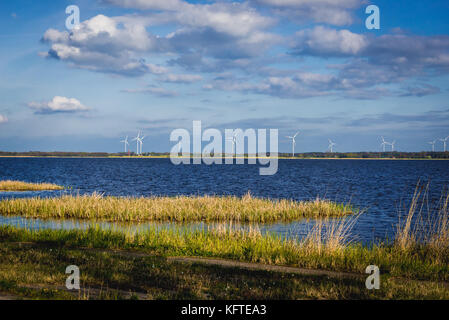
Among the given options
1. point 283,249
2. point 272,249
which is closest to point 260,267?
point 272,249

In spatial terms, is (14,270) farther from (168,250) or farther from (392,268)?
(392,268)

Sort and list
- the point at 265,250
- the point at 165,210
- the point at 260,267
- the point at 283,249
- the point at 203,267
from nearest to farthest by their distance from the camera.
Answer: the point at 203,267 → the point at 260,267 → the point at 265,250 → the point at 283,249 → the point at 165,210

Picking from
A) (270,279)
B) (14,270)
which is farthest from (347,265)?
(14,270)

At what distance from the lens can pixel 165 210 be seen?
32125 mm

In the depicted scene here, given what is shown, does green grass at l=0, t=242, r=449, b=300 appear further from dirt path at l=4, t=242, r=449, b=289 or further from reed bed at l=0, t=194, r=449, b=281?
reed bed at l=0, t=194, r=449, b=281

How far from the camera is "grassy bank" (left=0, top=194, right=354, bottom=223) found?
32094 mm

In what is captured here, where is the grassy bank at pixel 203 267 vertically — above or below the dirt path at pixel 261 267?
above

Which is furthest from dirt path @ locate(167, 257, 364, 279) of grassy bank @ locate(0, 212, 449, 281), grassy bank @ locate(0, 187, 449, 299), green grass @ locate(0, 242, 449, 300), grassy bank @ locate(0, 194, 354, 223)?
grassy bank @ locate(0, 194, 354, 223)

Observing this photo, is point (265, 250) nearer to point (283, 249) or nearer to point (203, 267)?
point (283, 249)

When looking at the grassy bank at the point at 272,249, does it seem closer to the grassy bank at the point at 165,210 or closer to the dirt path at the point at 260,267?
the dirt path at the point at 260,267

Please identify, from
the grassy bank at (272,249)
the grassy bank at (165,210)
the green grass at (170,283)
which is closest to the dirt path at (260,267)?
the grassy bank at (272,249)

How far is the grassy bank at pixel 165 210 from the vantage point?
105 feet

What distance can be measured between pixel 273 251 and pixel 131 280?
6955mm

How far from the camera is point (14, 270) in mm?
13273
